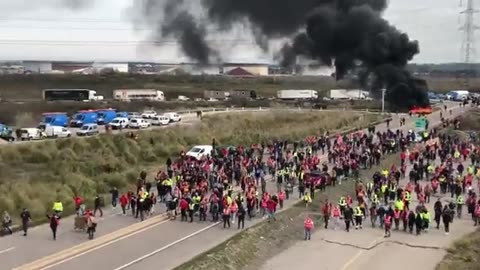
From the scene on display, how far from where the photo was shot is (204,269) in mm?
21922

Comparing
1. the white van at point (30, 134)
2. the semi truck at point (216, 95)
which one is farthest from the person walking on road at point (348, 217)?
the semi truck at point (216, 95)

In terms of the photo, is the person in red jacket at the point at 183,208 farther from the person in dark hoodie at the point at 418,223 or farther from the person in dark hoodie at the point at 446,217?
the person in dark hoodie at the point at 446,217

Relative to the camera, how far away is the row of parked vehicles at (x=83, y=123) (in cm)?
5758

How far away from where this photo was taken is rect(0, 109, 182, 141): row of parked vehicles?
57.6 m

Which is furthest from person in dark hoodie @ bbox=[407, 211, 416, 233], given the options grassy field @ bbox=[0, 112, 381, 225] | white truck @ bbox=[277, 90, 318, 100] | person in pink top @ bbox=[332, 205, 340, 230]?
white truck @ bbox=[277, 90, 318, 100]

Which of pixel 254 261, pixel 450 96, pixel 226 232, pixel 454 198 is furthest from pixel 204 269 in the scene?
pixel 450 96

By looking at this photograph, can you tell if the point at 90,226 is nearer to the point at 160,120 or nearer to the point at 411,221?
the point at 411,221

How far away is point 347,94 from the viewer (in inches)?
5197

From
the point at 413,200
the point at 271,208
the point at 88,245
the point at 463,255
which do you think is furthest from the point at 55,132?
the point at 463,255

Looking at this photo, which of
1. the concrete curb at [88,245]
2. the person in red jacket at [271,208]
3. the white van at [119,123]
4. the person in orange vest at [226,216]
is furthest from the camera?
the white van at [119,123]

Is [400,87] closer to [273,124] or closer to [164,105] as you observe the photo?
[273,124]

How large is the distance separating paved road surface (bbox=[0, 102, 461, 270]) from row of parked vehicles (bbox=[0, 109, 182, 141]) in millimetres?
30398

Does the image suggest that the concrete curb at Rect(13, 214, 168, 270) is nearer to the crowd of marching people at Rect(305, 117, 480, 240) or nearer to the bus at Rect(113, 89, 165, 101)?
the crowd of marching people at Rect(305, 117, 480, 240)

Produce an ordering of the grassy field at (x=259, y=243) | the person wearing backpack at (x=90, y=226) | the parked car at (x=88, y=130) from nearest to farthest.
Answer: the grassy field at (x=259, y=243), the person wearing backpack at (x=90, y=226), the parked car at (x=88, y=130)
